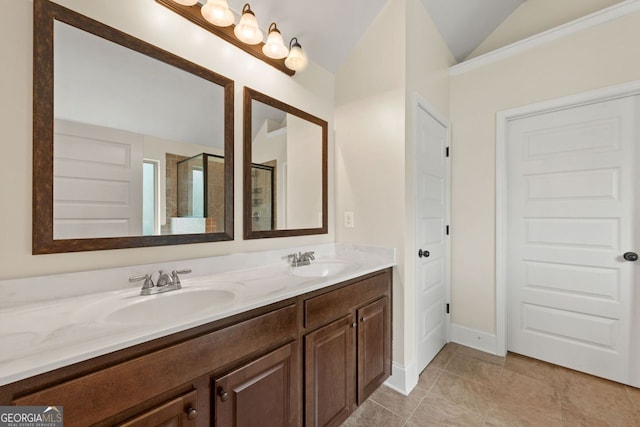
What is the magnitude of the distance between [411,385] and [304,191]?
1557mm

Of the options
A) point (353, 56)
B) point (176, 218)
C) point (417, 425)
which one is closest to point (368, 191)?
point (353, 56)

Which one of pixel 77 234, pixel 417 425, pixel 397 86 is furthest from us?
pixel 397 86

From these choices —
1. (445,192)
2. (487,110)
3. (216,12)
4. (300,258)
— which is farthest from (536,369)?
(216,12)

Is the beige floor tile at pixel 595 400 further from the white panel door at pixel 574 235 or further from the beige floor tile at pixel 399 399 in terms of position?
the beige floor tile at pixel 399 399

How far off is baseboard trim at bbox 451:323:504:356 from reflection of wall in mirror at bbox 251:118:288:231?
76.2 inches

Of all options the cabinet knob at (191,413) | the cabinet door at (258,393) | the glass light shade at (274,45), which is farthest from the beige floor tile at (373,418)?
the glass light shade at (274,45)

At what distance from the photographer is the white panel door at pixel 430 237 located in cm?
195

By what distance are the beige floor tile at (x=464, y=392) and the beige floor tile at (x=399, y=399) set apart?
0.12m

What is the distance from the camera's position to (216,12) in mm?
1323

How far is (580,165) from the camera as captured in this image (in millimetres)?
1988

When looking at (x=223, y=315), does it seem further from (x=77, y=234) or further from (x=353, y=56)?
(x=353, y=56)

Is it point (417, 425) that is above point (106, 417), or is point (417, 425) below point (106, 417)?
below

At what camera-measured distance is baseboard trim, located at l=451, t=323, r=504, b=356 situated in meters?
2.28

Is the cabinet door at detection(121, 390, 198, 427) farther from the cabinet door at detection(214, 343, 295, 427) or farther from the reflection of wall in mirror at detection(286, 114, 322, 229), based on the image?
the reflection of wall in mirror at detection(286, 114, 322, 229)
